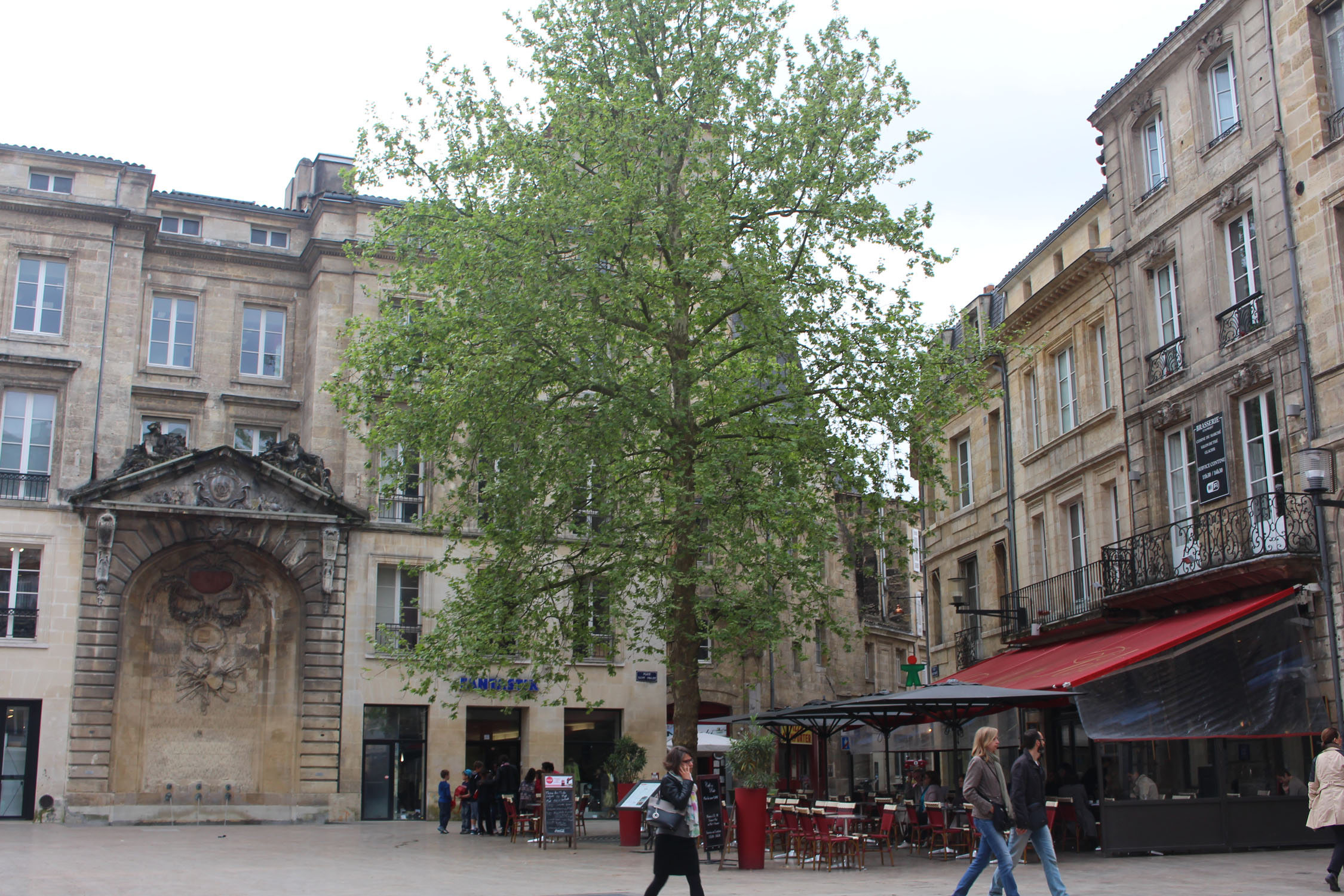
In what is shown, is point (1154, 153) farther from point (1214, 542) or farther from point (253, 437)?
point (253, 437)

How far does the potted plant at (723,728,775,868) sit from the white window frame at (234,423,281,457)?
17.8m

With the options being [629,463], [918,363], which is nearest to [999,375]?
[918,363]

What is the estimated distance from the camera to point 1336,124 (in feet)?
56.5

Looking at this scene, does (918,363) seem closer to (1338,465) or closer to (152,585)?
(1338,465)

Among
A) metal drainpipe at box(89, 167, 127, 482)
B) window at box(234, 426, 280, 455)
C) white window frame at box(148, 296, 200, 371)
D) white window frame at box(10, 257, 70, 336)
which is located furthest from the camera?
window at box(234, 426, 280, 455)

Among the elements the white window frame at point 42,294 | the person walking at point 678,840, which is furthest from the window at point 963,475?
the white window frame at point 42,294

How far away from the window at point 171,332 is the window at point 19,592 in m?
5.57

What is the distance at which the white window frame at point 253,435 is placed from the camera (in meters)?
30.9

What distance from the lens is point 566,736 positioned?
31.7 metres

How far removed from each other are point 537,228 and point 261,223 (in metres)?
14.9

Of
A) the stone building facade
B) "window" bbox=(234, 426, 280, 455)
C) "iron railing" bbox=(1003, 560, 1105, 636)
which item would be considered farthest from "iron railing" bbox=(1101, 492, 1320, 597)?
"window" bbox=(234, 426, 280, 455)

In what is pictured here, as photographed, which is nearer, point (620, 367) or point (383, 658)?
point (620, 367)

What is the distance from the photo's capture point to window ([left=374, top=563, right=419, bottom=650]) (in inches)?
1181

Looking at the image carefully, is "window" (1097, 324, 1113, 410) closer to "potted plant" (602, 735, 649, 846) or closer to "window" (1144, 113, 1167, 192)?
"window" (1144, 113, 1167, 192)
